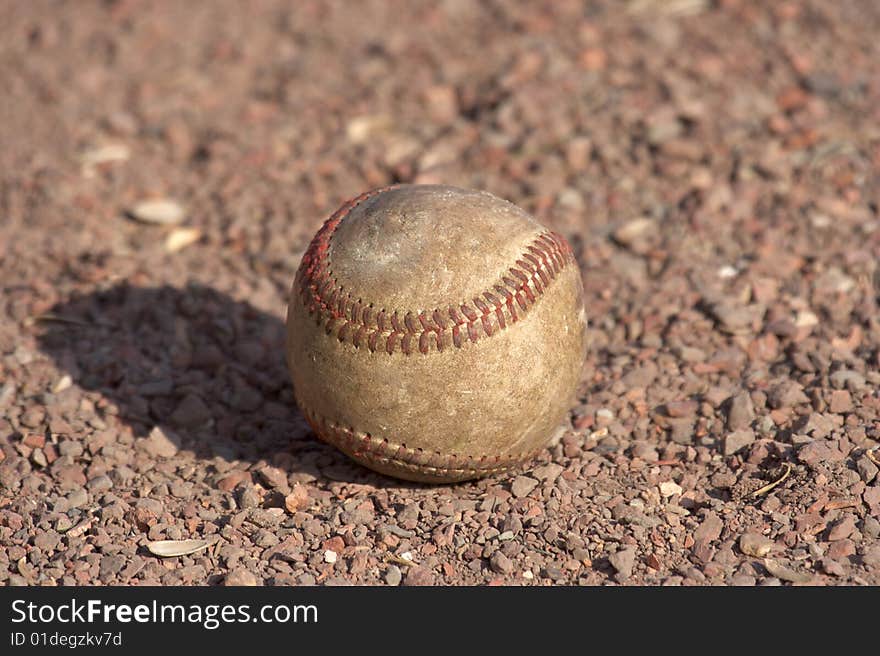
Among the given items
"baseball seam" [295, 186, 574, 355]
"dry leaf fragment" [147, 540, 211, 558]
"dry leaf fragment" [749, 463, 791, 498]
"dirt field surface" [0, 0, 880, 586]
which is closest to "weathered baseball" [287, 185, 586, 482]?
"baseball seam" [295, 186, 574, 355]

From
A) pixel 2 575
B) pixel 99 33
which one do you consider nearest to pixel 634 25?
pixel 99 33

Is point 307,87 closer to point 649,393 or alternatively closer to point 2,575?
point 649,393

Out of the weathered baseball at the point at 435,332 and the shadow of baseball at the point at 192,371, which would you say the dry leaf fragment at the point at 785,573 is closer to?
the weathered baseball at the point at 435,332

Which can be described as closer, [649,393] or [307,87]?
[649,393]

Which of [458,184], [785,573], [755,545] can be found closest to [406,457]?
[755,545]

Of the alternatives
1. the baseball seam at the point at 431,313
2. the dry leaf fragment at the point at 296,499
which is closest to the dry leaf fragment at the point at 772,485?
the baseball seam at the point at 431,313

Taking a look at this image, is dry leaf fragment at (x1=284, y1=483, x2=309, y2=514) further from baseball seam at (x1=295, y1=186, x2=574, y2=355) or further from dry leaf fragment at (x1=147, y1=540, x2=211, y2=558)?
baseball seam at (x1=295, y1=186, x2=574, y2=355)
